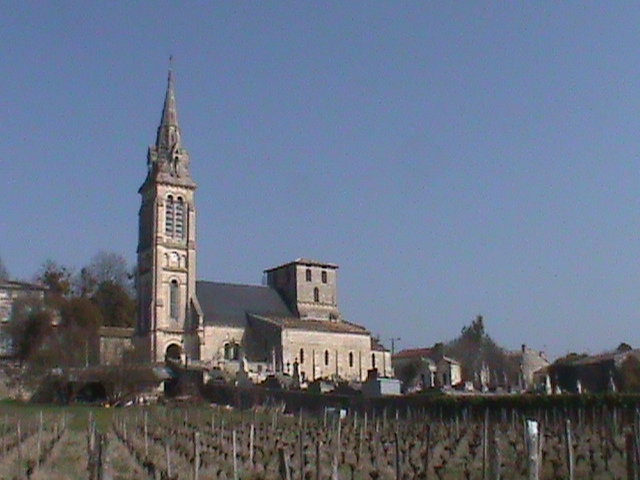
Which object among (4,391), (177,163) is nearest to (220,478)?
(4,391)

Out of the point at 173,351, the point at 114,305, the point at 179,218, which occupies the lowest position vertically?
the point at 173,351

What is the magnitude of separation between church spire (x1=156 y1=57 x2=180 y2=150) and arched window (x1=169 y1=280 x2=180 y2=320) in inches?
459

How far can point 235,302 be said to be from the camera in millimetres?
72938

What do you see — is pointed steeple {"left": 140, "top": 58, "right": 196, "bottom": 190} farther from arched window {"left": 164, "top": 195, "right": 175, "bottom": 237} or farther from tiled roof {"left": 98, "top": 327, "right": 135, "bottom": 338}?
tiled roof {"left": 98, "top": 327, "right": 135, "bottom": 338}

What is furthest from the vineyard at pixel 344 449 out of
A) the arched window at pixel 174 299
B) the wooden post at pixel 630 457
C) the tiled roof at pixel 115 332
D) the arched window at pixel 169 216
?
the arched window at pixel 169 216

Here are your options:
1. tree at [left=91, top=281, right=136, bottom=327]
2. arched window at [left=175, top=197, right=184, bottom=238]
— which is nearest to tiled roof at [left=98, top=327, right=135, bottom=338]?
tree at [left=91, top=281, right=136, bottom=327]

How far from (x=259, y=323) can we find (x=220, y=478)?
168 feet

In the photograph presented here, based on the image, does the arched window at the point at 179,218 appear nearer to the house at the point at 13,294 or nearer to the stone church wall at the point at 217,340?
the stone church wall at the point at 217,340

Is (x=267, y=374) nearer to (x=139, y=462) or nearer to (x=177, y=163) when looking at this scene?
(x=177, y=163)

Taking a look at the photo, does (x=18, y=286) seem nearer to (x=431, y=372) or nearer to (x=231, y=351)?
(x=231, y=351)

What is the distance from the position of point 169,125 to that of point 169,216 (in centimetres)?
868

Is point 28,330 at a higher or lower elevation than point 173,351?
higher

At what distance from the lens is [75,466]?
22.0m

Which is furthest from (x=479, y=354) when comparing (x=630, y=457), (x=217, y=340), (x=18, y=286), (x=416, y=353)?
(x=630, y=457)
